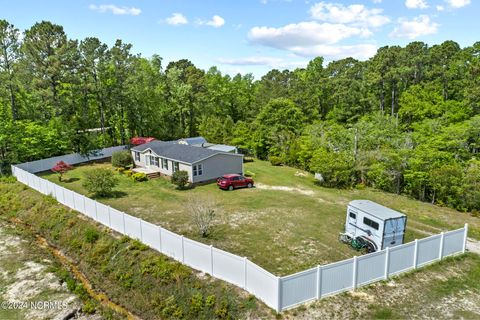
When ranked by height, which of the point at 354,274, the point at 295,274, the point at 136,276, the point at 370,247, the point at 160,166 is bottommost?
the point at 136,276

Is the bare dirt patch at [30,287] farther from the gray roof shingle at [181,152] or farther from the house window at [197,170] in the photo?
the gray roof shingle at [181,152]

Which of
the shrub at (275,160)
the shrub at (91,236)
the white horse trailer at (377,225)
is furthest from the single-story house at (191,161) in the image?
the white horse trailer at (377,225)

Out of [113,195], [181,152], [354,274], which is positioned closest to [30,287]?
[113,195]

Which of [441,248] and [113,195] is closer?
[441,248]

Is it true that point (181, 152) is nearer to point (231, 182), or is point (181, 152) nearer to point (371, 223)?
point (231, 182)

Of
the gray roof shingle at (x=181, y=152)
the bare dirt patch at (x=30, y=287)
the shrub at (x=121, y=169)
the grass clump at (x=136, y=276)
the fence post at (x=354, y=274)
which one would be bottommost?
the bare dirt patch at (x=30, y=287)
